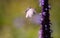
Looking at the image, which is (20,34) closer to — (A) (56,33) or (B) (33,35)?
(B) (33,35)

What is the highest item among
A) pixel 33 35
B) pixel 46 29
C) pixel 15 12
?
pixel 15 12

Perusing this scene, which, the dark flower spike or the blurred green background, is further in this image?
the blurred green background

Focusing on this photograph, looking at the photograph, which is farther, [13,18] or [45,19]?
[13,18]

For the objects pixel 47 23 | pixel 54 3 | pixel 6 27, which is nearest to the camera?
pixel 47 23

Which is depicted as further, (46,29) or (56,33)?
(56,33)

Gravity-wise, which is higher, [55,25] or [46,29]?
[55,25]

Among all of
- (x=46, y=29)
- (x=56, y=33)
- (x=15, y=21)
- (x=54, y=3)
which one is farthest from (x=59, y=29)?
(x=46, y=29)

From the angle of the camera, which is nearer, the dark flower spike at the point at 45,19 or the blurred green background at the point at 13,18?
the dark flower spike at the point at 45,19

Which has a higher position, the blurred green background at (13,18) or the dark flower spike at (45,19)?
the blurred green background at (13,18)

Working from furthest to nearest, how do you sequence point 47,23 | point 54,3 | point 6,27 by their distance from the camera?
point 6,27
point 54,3
point 47,23

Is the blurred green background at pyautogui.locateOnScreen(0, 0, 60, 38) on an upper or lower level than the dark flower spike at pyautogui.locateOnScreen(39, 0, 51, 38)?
upper

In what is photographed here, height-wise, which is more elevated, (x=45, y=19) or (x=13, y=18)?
(x=13, y=18)
